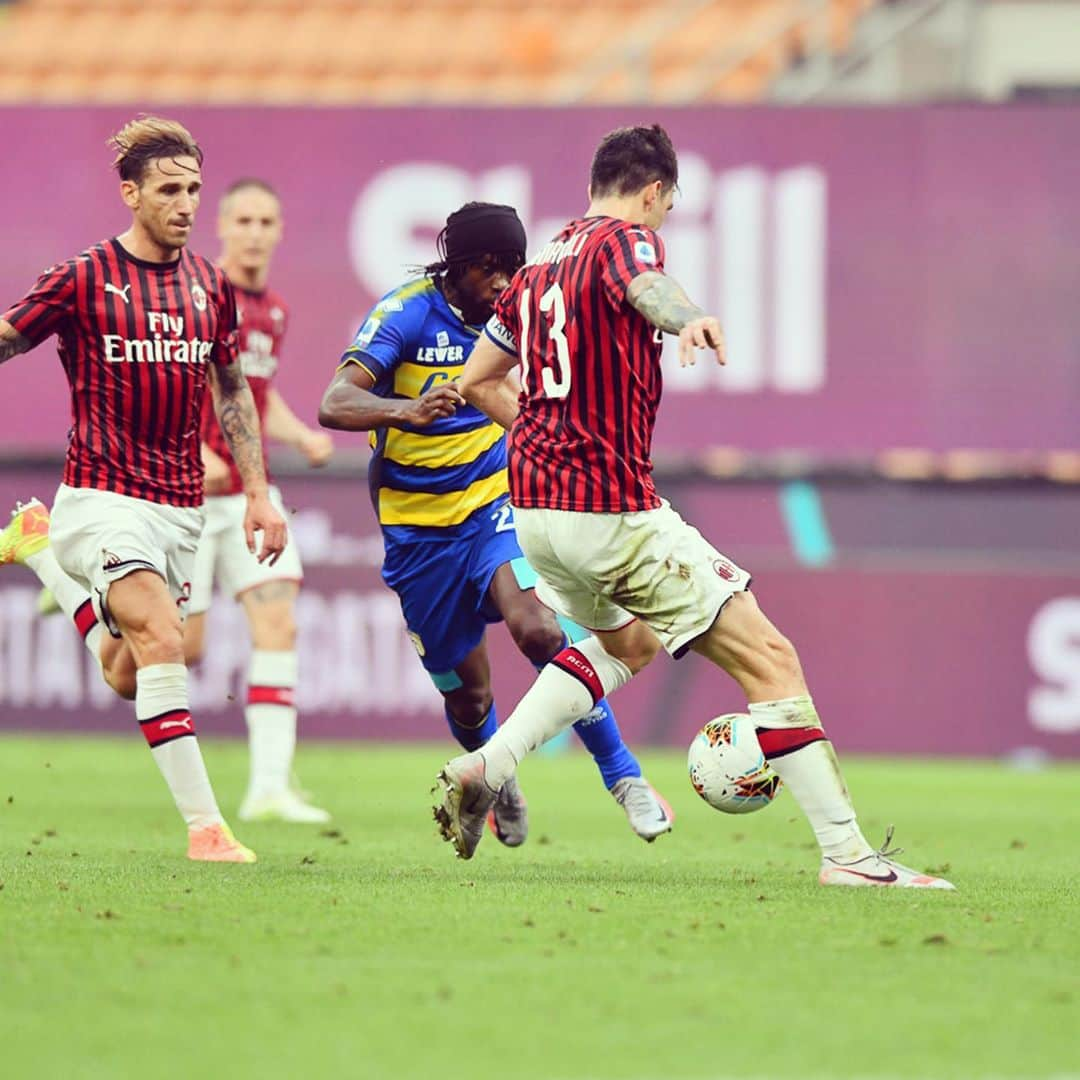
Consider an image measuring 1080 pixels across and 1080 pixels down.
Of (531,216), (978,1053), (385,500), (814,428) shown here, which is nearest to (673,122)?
(531,216)

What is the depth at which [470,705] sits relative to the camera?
25.3 ft

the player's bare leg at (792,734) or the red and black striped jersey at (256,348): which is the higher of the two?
the red and black striped jersey at (256,348)

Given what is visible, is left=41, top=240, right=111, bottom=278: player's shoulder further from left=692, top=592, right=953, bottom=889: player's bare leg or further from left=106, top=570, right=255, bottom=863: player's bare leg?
left=692, top=592, right=953, bottom=889: player's bare leg

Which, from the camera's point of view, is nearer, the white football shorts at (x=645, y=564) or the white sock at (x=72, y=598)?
the white football shorts at (x=645, y=564)

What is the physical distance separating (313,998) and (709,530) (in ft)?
34.1

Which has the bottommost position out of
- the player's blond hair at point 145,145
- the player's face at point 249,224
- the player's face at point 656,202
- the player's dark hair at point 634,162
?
the player's face at point 656,202

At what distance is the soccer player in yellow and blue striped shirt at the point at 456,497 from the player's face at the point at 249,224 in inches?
81.0

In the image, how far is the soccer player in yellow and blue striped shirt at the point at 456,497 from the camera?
7137 millimetres

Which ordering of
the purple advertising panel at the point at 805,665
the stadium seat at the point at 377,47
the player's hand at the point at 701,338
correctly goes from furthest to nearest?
the stadium seat at the point at 377,47
the purple advertising panel at the point at 805,665
the player's hand at the point at 701,338

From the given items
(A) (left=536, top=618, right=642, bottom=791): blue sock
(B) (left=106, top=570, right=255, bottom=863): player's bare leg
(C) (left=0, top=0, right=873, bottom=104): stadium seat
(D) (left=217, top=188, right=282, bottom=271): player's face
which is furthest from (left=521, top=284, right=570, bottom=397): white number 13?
(C) (left=0, top=0, right=873, bottom=104): stadium seat

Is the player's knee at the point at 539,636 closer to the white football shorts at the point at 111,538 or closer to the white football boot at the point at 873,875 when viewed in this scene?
the white football shorts at the point at 111,538

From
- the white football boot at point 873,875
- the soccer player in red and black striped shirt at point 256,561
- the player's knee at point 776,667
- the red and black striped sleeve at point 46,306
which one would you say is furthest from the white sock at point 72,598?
the white football boot at point 873,875

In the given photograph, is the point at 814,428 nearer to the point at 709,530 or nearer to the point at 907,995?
the point at 709,530

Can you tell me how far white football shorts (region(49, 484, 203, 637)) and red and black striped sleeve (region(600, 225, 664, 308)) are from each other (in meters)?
1.75
